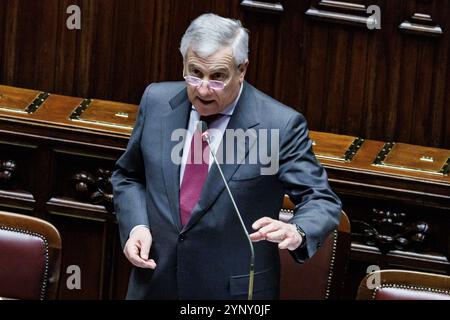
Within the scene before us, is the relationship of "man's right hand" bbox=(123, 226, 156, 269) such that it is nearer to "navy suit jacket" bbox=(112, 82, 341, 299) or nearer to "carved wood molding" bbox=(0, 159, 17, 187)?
"navy suit jacket" bbox=(112, 82, 341, 299)

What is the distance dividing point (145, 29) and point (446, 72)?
1225mm

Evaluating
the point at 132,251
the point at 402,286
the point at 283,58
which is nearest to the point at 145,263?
the point at 132,251

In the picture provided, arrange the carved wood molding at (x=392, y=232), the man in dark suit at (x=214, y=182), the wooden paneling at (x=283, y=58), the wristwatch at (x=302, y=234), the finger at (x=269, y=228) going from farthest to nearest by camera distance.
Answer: the wooden paneling at (x=283, y=58) < the carved wood molding at (x=392, y=232) < the man in dark suit at (x=214, y=182) < the wristwatch at (x=302, y=234) < the finger at (x=269, y=228)

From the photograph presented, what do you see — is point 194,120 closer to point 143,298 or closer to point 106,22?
point 143,298

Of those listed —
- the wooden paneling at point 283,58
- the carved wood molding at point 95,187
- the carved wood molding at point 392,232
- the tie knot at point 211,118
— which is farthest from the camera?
the wooden paneling at point 283,58

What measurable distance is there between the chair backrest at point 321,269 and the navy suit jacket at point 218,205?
0.51 meters

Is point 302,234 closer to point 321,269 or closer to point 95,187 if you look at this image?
point 321,269

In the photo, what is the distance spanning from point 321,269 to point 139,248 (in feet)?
2.69

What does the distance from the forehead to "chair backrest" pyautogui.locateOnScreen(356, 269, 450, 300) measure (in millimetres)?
689

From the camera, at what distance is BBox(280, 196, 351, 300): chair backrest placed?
152 inches

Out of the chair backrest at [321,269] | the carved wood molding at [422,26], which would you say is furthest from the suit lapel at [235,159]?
the carved wood molding at [422,26]

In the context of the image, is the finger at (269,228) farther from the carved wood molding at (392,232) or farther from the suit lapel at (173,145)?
the carved wood molding at (392,232)

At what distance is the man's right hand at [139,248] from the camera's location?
125 inches

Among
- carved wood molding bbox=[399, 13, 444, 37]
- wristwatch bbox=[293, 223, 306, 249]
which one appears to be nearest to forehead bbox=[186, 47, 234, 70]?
wristwatch bbox=[293, 223, 306, 249]
